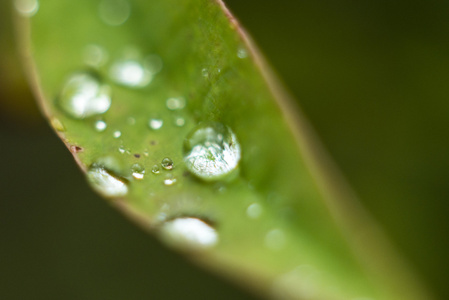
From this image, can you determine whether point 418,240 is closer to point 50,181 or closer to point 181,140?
point 181,140

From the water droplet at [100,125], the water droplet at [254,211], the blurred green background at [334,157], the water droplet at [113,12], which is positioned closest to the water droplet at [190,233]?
the water droplet at [254,211]

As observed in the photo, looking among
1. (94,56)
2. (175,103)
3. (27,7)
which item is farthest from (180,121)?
(27,7)

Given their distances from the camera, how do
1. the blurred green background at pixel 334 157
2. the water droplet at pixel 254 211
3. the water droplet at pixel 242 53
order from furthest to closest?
the blurred green background at pixel 334 157
the water droplet at pixel 254 211
the water droplet at pixel 242 53

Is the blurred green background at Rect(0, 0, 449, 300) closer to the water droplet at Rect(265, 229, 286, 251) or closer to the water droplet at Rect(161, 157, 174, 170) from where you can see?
the water droplet at Rect(265, 229, 286, 251)

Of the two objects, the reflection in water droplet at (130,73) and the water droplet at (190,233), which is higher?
the reflection in water droplet at (130,73)

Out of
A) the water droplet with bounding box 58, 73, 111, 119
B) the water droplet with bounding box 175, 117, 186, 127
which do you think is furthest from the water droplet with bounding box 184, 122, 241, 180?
the water droplet with bounding box 58, 73, 111, 119

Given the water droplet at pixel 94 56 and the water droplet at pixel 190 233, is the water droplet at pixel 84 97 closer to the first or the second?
the water droplet at pixel 94 56
